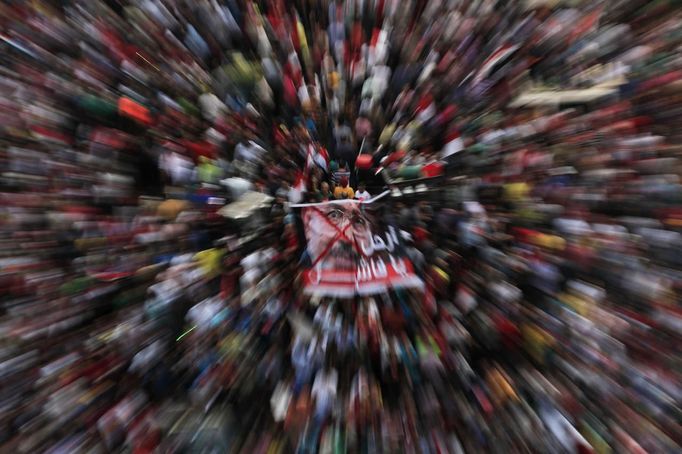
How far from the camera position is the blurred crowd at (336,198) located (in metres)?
0.99

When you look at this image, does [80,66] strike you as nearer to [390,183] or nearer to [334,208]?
[334,208]

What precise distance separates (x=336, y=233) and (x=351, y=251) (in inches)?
2.7

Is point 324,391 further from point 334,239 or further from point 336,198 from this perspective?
point 336,198

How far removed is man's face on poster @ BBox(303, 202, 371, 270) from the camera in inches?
46.1

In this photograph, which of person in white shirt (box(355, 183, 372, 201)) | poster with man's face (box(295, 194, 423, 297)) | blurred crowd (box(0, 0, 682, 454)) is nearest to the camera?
blurred crowd (box(0, 0, 682, 454))

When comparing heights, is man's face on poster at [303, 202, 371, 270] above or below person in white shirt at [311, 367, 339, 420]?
above

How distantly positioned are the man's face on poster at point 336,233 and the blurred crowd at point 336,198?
0.05 meters

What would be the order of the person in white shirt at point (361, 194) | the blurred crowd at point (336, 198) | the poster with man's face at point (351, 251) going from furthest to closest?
the person in white shirt at point (361, 194) → the poster with man's face at point (351, 251) → the blurred crowd at point (336, 198)

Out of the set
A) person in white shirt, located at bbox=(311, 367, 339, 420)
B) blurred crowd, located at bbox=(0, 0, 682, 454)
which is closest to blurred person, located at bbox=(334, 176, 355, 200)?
blurred crowd, located at bbox=(0, 0, 682, 454)

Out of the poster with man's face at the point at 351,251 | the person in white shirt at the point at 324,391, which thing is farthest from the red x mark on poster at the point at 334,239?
the person in white shirt at the point at 324,391

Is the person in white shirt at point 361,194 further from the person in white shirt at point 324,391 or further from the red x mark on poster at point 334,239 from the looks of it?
the person in white shirt at point 324,391

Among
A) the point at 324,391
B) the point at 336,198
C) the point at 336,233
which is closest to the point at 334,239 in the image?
the point at 336,233

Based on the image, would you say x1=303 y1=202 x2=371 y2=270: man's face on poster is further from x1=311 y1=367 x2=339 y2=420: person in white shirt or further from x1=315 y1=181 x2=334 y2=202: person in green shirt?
x1=311 y1=367 x2=339 y2=420: person in white shirt

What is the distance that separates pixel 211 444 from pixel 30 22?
123 cm
